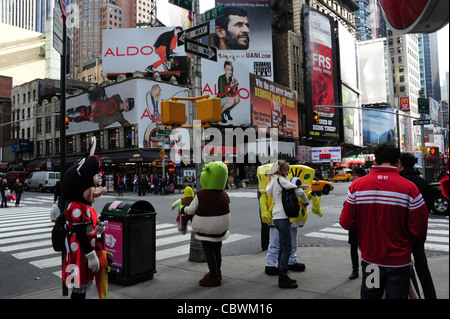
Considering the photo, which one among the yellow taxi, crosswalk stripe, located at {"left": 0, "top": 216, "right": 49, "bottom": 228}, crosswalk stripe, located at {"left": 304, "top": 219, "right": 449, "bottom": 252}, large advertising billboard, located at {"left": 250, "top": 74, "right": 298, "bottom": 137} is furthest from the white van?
the yellow taxi

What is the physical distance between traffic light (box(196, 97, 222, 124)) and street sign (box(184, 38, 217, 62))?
117 centimetres

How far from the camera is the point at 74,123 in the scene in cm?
4303

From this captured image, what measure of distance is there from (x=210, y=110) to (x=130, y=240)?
9.57 ft

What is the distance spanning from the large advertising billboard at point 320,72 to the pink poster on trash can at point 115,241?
6437cm

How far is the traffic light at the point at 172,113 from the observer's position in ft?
22.7

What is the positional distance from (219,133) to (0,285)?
3964 centimetres

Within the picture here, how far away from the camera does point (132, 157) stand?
34.4m

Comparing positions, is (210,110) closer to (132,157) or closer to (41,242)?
(41,242)

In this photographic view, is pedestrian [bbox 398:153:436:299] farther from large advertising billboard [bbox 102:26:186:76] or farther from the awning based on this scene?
large advertising billboard [bbox 102:26:186:76]

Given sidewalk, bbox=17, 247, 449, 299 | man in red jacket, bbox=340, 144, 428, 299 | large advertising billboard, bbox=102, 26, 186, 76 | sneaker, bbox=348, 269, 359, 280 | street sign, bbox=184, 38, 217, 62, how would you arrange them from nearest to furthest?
man in red jacket, bbox=340, 144, 428, 299
sidewalk, bbox=17, 247, 449, 299
sneaker, bbox=348, 269, 359, 280
street sign, bbox=184, 38, 217, 62
large advertising billboard, bbox=102, 26, 186, 76

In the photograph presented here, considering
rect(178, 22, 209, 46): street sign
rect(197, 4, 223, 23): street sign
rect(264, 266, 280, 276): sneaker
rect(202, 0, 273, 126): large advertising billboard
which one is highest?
rect(202, 0, 273, 126): large advertising billboard

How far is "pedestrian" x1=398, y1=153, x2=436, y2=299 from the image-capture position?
3332 mm

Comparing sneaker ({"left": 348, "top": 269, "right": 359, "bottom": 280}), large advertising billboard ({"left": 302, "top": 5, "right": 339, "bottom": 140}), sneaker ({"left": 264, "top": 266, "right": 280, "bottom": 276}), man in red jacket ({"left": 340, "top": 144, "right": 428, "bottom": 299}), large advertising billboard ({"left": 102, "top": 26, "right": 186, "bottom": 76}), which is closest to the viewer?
man in red jacket ({"left": 340, "top": 144, "right": 428, "bottom": 299})
